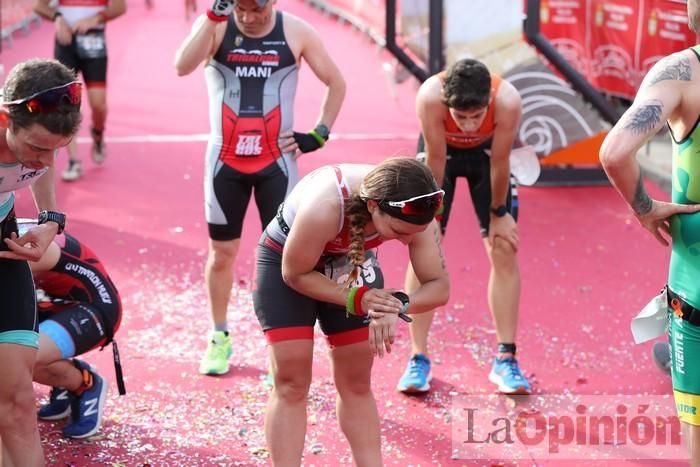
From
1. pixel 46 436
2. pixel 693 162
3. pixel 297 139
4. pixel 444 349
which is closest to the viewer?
pixel 693 162

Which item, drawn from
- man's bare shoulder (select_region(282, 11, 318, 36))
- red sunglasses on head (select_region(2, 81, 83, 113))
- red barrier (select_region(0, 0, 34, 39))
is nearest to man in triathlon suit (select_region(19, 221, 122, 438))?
red sunglasses on head (select_region(2, 81, 83, 113))

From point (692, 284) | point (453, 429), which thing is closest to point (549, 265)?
point (453, 429)

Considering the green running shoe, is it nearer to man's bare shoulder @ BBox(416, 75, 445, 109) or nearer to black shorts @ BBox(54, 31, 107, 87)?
man's bare shoulder @ BBox(416, 75, 445, 109)

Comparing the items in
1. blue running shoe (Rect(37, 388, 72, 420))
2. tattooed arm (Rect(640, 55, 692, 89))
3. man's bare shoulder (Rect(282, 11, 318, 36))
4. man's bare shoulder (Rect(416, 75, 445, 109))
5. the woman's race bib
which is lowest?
blue running shoe (Rect(37, 388, 72, 420))

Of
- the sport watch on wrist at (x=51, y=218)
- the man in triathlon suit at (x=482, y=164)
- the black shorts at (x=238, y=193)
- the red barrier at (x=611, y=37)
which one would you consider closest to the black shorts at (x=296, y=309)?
the sport watch on wrist at (x=51, y=218)

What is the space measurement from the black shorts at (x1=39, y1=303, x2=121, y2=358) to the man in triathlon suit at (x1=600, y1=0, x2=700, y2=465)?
238cm

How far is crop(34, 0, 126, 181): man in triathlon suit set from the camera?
7988 mm

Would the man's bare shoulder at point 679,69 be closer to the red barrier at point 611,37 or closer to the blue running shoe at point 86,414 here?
the blue running shoe at point 86,414

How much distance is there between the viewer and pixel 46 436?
14.3ft

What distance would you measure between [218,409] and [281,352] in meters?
1.22

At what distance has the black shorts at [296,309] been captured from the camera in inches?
141

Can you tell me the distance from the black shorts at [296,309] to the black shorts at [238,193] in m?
1.33

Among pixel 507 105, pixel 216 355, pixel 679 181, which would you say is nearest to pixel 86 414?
pixel 216 355

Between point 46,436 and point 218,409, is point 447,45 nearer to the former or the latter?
point 218,409
